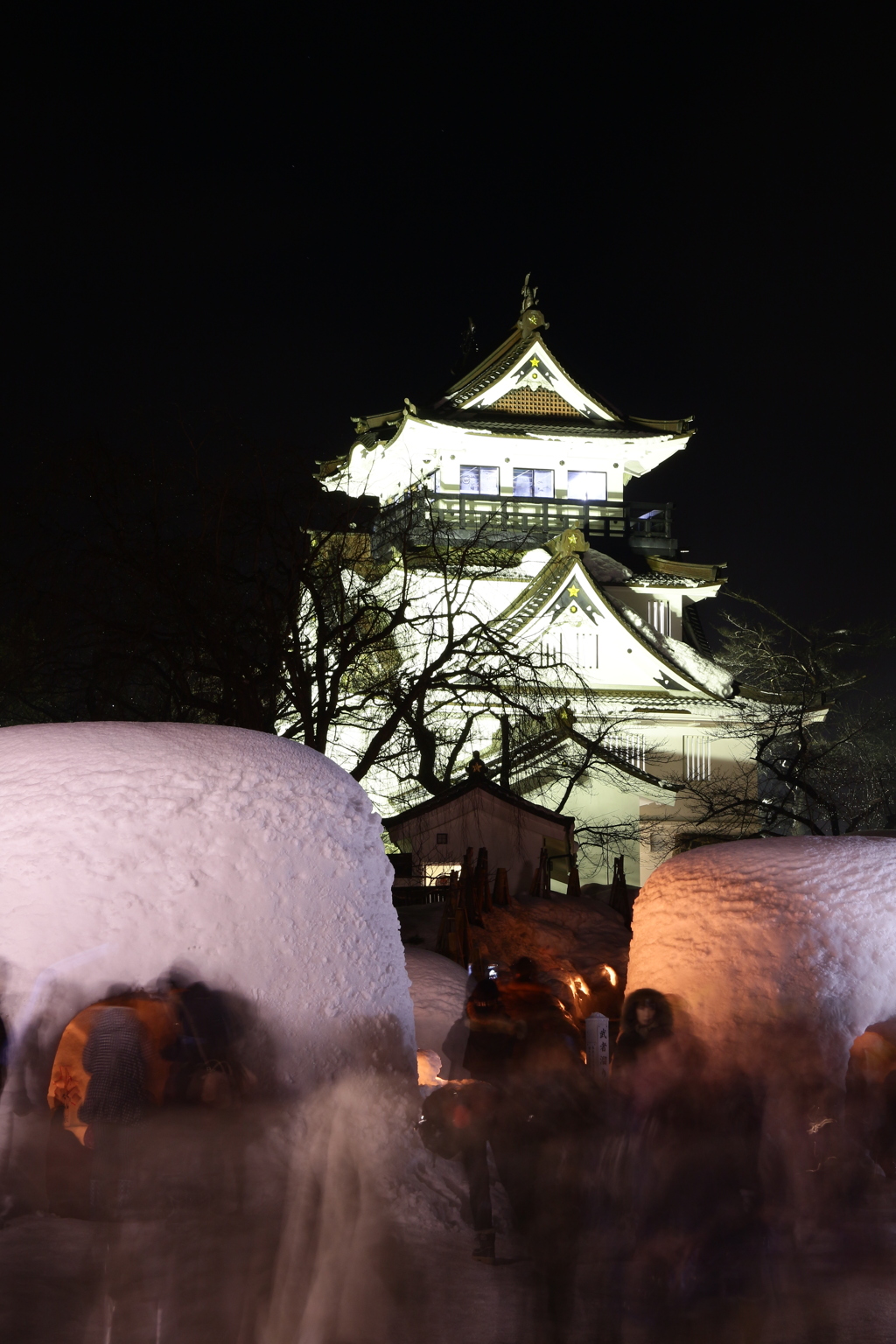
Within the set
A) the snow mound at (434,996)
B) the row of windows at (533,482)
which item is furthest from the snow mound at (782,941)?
the row of windows at (533,482)

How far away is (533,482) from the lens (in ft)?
103

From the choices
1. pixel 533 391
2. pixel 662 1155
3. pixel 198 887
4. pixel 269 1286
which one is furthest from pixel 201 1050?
pixel 533 391

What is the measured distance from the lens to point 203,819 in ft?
16.1

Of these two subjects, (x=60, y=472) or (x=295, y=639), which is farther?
(x=295, y=639)

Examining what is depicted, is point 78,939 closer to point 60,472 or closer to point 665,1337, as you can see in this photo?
point 665,1337

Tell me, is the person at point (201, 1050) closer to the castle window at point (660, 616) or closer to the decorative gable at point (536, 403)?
the castle window at point (660, 616)

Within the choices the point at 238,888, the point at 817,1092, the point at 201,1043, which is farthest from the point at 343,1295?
the point at 817,1092

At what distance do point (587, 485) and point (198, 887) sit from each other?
28.2m

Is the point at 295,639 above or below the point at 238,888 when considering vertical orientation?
above

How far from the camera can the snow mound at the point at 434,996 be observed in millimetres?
8383

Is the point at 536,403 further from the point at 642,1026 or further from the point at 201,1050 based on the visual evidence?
the point at 201,1050

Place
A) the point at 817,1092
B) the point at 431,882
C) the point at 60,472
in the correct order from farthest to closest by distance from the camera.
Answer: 1. the point at 431,882
2. the point at 60,472
3. the point at 817,1092

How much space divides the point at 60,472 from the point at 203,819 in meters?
9.15

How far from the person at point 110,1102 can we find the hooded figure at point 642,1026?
2544 mm
